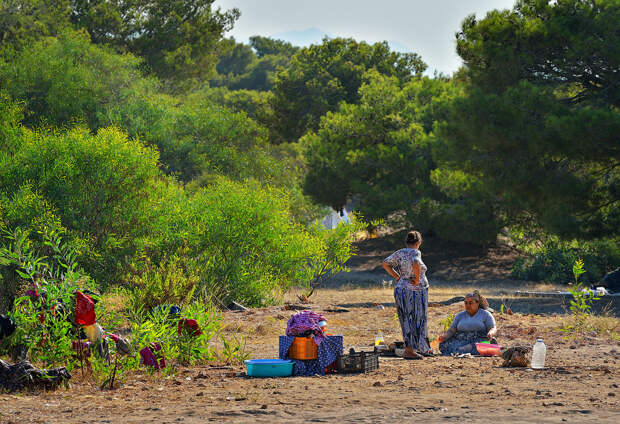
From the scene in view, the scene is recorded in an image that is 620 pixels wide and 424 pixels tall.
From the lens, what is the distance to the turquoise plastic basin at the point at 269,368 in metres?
7.82

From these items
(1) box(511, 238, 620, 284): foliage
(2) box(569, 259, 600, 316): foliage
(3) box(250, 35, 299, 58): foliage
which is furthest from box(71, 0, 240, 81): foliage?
(3) box(250, 35, 299, 58): foliage

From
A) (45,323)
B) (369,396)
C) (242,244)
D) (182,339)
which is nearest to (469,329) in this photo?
(369,396)

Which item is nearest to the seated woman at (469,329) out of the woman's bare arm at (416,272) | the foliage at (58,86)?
the woman's bare arm at (416,272)

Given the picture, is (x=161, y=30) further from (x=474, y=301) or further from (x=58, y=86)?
(x=474, y=301)

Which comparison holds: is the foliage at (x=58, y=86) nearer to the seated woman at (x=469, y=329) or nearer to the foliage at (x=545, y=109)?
the foliage at (x=545, y=109)

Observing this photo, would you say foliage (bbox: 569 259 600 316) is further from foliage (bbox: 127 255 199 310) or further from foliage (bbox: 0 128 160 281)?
foliage (bbox: 0 128 160 281)

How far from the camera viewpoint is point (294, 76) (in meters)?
39.8

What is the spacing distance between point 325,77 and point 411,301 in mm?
31074

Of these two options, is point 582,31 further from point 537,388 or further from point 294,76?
point 294,76

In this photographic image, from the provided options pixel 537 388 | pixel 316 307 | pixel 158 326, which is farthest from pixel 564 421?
pixel 316 307

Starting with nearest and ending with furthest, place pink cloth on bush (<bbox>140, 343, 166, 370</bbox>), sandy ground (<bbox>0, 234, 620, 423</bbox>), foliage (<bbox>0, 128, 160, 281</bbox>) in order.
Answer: sandy ground (<bbox>0, 234, 620, 423</bbox>) → pink cloth on bush (<bbox>140, 343, 166, 370</bbox>) → foliage (<bbox>0, 128, 160, 281</bbox>)

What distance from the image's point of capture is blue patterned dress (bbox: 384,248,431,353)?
918 cm

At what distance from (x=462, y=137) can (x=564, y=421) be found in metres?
14.7

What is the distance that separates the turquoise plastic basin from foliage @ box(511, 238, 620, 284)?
16678mm
